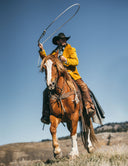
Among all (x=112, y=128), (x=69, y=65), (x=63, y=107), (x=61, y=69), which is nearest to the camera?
(x=63, y=107)

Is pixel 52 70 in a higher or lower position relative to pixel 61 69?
lower

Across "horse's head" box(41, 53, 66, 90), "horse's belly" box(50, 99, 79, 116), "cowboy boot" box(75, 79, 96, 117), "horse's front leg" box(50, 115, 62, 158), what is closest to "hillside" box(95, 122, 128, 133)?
"cowboy boot" box(75, 79, 96, 117)

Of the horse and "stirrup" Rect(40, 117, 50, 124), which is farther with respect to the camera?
"stirrup" Rect(40, 117, 50, 124)

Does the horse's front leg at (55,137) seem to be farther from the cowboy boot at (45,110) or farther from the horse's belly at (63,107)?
the cowboy boot at (45,110)

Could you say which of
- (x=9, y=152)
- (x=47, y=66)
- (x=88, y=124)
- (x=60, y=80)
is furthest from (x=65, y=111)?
(x=9, y=152)

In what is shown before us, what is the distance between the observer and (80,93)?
7320 millimetres

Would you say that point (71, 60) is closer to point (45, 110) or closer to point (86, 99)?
point (86, 99)

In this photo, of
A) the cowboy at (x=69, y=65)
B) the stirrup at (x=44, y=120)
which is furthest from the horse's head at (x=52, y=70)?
the stirrup at (x=44, y=120)

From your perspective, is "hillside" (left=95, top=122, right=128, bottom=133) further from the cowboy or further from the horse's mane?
the horse's mane

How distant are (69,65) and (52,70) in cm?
145

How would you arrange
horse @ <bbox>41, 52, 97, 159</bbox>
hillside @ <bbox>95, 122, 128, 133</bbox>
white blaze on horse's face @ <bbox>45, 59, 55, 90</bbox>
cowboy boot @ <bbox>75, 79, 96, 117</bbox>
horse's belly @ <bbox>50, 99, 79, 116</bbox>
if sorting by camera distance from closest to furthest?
white blaze on horse's face @ <bbox>45, 59, 55, 90</bbox>, horse @ <bbox>41, 52, 97, 159</bbox>, horse's belly @ <bbox>50, 99, 79, 116</bbox>, cowboy boot @ <bbox>75, 79, 96, 117</bbox>, hillside @ <bbox>95, 122, 128, 133</bbox>

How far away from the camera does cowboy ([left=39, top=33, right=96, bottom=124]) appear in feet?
23.6

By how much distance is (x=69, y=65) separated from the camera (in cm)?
759

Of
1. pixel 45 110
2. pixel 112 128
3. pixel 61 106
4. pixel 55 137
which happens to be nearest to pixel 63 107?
pixel 61 106
